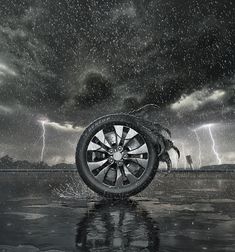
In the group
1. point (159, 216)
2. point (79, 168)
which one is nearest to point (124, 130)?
point (79, 168)

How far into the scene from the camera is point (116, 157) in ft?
30.5

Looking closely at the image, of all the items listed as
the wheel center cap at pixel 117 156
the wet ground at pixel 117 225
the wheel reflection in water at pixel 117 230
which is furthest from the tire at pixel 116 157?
the wheel reflection in water at pixel 117 230

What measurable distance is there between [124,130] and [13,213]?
2.68m

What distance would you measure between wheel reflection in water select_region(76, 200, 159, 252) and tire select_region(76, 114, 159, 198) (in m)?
0.76

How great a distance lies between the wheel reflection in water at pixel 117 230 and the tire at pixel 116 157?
0.76m

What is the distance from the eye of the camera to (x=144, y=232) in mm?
5871

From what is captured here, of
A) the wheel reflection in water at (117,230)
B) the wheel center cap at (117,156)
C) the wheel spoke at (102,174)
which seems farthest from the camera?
the wheel spoke at (102,174)

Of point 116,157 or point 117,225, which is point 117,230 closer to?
point 117,225

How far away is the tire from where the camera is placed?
9.31m

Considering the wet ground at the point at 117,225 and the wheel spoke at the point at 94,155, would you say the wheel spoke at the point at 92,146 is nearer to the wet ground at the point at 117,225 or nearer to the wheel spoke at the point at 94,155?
the wheel spoke at the point at 94,155

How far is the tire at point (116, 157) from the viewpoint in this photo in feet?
30.6

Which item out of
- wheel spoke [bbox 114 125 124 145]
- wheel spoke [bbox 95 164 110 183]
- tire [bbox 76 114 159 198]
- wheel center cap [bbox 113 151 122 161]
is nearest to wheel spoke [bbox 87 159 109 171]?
tire [bbox 76 114 159 198]

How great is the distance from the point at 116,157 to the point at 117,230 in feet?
10.9

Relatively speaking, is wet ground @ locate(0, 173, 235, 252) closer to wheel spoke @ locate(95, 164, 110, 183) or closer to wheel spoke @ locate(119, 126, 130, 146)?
wheel spoke @ locate(95, 164, 110, 183)
